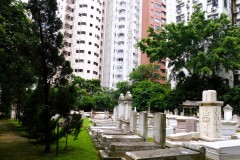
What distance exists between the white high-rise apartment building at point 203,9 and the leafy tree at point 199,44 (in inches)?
152

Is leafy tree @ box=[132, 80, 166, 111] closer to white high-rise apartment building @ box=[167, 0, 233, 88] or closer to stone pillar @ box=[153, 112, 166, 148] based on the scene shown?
white high-rise apartment building @ box=[167, 0, 233, 88]

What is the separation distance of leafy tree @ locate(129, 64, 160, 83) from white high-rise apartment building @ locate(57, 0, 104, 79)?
1539 cm

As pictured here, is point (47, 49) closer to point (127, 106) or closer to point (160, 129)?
point (160, 129)

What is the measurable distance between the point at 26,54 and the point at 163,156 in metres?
7.39

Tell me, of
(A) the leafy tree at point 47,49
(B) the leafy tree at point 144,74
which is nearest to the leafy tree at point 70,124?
(A) the leafy tree at point 47,49

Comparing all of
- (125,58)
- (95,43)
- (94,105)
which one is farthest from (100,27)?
(94,105)

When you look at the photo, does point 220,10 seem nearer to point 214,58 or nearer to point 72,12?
point 214,58

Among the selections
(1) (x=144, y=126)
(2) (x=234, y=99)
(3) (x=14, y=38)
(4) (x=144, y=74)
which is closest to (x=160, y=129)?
(1) (x=144, y=126)

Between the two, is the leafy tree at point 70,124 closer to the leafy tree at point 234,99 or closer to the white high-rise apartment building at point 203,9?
the leafy tree at point 234,99

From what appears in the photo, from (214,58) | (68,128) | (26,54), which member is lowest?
(68,128)

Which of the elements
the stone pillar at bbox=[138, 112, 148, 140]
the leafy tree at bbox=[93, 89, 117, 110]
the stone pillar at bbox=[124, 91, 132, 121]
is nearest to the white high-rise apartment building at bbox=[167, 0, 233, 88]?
the leafy tree at bbox=[93, 89, 117, 110]

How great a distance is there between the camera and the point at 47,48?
946cm

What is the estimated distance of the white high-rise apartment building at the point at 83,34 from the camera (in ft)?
202

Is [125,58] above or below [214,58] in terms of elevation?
above
